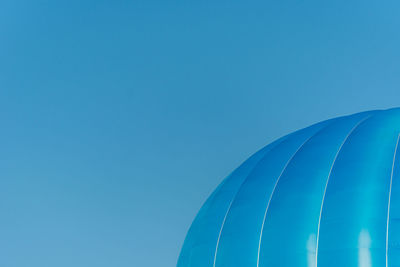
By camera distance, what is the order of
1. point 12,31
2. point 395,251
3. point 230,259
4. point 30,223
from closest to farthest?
1. point 395,251
2. point 230,259
3. point 30,223
4. point 12,31

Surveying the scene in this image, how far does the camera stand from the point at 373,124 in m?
4.37

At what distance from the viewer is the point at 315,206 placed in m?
3.99

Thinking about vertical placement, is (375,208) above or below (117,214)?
below

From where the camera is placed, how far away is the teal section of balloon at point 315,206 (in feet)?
12.3

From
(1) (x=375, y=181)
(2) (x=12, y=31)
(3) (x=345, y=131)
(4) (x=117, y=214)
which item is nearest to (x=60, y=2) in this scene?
(2) (x=12, y=31)

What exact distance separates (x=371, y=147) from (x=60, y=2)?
185 inches

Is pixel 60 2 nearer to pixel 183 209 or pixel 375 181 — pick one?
pixel 183 209

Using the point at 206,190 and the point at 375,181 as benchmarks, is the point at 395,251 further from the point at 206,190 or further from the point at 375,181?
the point at 206,190

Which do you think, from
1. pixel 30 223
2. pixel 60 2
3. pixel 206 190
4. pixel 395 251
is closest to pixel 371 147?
pixel 395 251

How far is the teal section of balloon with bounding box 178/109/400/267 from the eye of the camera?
375 centimetres

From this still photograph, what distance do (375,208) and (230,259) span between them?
3.16 ft

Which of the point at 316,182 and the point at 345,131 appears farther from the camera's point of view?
the point at 345,131

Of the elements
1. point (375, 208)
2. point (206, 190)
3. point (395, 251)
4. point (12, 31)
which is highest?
point (12, 31)

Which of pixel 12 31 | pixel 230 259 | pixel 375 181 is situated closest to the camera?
pixel 375 181
